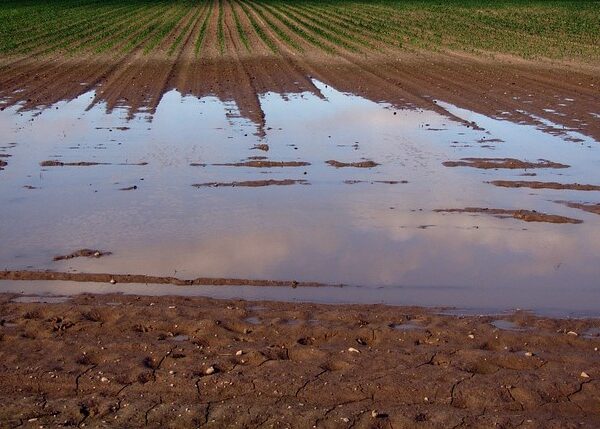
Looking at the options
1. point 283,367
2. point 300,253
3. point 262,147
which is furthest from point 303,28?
point 283,367

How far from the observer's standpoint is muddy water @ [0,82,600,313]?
10.0 metres

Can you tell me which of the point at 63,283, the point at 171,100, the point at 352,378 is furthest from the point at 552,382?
the point at 171,100

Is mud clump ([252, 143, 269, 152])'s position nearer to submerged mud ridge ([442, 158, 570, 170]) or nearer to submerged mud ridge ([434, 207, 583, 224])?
submerged mud ridge ([442, 158, 570, 170])

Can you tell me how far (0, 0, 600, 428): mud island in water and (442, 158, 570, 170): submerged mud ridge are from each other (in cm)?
7

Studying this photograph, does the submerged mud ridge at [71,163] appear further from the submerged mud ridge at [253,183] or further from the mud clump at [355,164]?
the mud clump at [355,164]

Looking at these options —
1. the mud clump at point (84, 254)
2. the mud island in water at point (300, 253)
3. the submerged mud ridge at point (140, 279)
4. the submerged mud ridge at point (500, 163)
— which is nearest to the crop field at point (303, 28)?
the mud island in water at point (300, 253)

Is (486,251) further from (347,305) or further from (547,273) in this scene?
(347,305)

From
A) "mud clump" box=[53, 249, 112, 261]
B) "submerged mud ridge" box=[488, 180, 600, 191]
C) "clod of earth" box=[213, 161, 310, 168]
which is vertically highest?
"mud clump" box=[53, 249, 112, 261]

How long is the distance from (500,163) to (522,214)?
318 cm

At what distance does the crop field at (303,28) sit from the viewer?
1395 inches

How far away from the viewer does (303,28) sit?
4616 centimetres

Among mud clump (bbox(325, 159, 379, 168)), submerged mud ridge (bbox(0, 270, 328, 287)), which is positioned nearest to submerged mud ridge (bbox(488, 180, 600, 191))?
mud clump (bbox(325, 159, 379, 168))

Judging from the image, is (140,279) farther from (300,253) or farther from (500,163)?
(500,163)

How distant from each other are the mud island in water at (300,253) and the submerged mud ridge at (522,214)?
4cm
